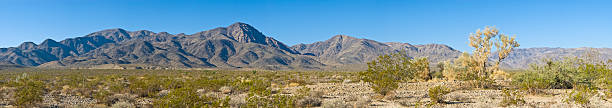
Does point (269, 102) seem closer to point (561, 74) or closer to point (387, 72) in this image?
point (387, 72)

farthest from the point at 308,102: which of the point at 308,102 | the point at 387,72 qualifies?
the point at 387,72

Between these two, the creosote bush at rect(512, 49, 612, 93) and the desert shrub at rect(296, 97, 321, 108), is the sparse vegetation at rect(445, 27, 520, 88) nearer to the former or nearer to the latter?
the creosote bush at rect(512, 49, 612, 93)

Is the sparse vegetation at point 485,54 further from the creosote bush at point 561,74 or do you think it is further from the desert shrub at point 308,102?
the desert shrub at point 308,102

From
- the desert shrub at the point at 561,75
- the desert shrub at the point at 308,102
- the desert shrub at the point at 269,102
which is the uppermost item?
the desert shrub at the point at 561,75

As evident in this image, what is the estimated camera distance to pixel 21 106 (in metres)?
13.0

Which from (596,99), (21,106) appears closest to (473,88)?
(596,99)

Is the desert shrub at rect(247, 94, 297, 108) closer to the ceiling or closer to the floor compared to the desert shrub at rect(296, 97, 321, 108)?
closer to the ceiling

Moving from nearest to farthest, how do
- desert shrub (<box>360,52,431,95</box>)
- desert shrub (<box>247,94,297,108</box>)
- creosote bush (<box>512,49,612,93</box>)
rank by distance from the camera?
desert shrub (<box>247,94,297,108</box>), desert shrub (<box>360,52,431,95</box>), creosote bush (<box>512,49,612,93</box>)

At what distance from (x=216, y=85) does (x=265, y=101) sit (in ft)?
37.7

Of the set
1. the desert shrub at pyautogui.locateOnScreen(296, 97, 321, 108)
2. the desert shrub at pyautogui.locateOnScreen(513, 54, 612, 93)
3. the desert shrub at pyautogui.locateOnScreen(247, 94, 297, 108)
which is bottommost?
the desert shrub at pyautogui.locateOnScreen(296, 97, 321, 108)

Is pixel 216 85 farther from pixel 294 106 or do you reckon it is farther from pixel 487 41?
pixel 487 41

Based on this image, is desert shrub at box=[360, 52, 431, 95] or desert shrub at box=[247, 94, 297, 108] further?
desert shrub at box=[360, 52, 431, 95]

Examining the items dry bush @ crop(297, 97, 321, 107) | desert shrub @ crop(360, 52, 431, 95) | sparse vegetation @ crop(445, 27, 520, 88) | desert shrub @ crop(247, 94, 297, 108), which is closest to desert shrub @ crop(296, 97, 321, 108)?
dry bush @ crop(297, 97, 321, 107)

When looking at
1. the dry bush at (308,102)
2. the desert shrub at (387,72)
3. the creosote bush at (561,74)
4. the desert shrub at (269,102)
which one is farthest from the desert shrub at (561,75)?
the desert shrub at (269,102)
